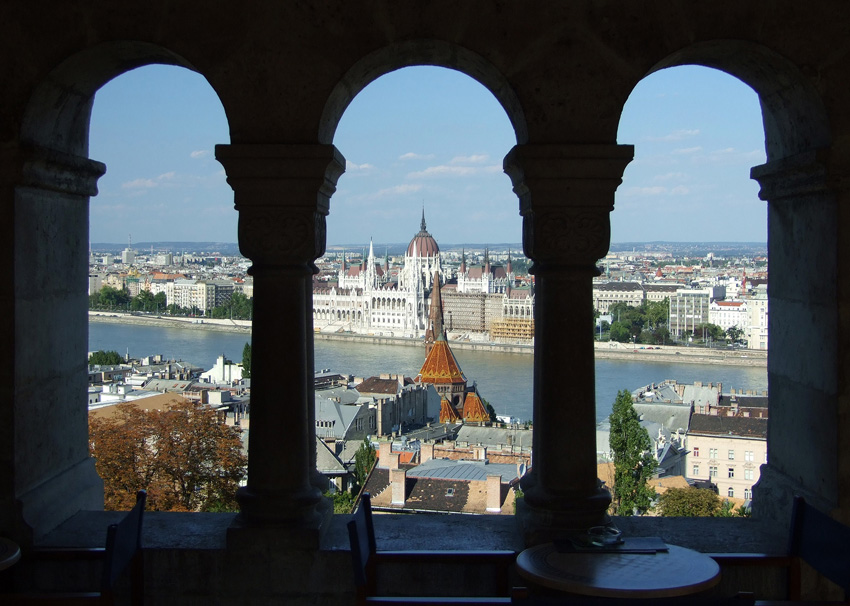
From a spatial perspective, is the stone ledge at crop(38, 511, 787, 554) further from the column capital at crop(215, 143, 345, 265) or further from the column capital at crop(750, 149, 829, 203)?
the column capital at crop(750, 149, 829, 203)

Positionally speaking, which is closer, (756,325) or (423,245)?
(756,325)

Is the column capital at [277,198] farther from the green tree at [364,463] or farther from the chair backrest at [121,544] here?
the green tree at [364,463]

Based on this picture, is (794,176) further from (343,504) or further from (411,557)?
(343,504)

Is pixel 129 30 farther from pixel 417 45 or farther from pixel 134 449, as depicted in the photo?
pixel 134 449

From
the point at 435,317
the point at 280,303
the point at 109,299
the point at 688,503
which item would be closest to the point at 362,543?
the point at 280,303

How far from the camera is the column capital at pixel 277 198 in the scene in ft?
6.75

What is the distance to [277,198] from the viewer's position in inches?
81.4

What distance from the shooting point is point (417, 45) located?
6.86 feet

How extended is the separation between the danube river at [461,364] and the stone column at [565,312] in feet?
58.5

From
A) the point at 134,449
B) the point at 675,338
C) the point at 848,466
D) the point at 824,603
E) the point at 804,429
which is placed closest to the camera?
the point at 824,603

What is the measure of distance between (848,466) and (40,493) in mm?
1736

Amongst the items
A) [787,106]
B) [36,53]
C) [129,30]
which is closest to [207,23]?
[129,30]

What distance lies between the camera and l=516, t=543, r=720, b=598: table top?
1.54 metres

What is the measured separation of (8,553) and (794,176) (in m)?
1.77
